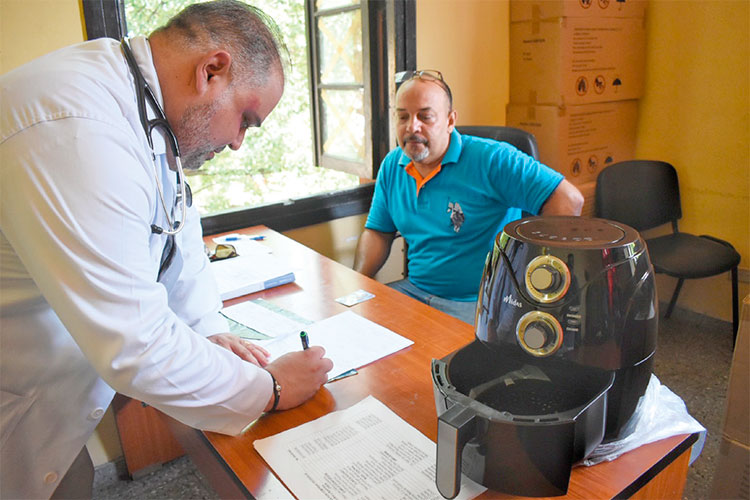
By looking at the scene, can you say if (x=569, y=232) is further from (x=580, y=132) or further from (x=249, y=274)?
(x=580, y=132)

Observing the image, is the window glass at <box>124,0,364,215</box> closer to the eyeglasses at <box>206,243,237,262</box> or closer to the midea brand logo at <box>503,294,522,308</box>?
the eyeglasses at <box>206,243,237,262</box>

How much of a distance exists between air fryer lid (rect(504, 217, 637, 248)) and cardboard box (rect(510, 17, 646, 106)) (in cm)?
192

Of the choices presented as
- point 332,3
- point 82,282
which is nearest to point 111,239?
point 82,282

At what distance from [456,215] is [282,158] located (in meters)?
1.32

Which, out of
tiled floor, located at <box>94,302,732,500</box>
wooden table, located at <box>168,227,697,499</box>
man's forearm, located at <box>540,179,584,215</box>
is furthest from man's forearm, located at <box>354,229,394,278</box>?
tiled floor, located at <box>94,302,732,500</box>

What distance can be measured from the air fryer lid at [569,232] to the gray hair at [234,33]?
1.70ft

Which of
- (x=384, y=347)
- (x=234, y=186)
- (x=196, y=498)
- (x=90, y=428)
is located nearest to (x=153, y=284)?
(x=90, y=428)

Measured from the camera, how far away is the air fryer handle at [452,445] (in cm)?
67

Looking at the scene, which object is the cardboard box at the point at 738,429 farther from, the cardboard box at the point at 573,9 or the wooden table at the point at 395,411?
the cardboard box at the point at 573,9

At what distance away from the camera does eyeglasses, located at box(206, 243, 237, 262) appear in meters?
1.81

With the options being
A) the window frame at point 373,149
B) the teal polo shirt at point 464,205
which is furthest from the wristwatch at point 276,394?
the window frame at point 373,149

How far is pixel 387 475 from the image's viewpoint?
2.67ft

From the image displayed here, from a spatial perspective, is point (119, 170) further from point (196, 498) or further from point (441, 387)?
point (196, 498)

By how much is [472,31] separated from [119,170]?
7.29 feet
